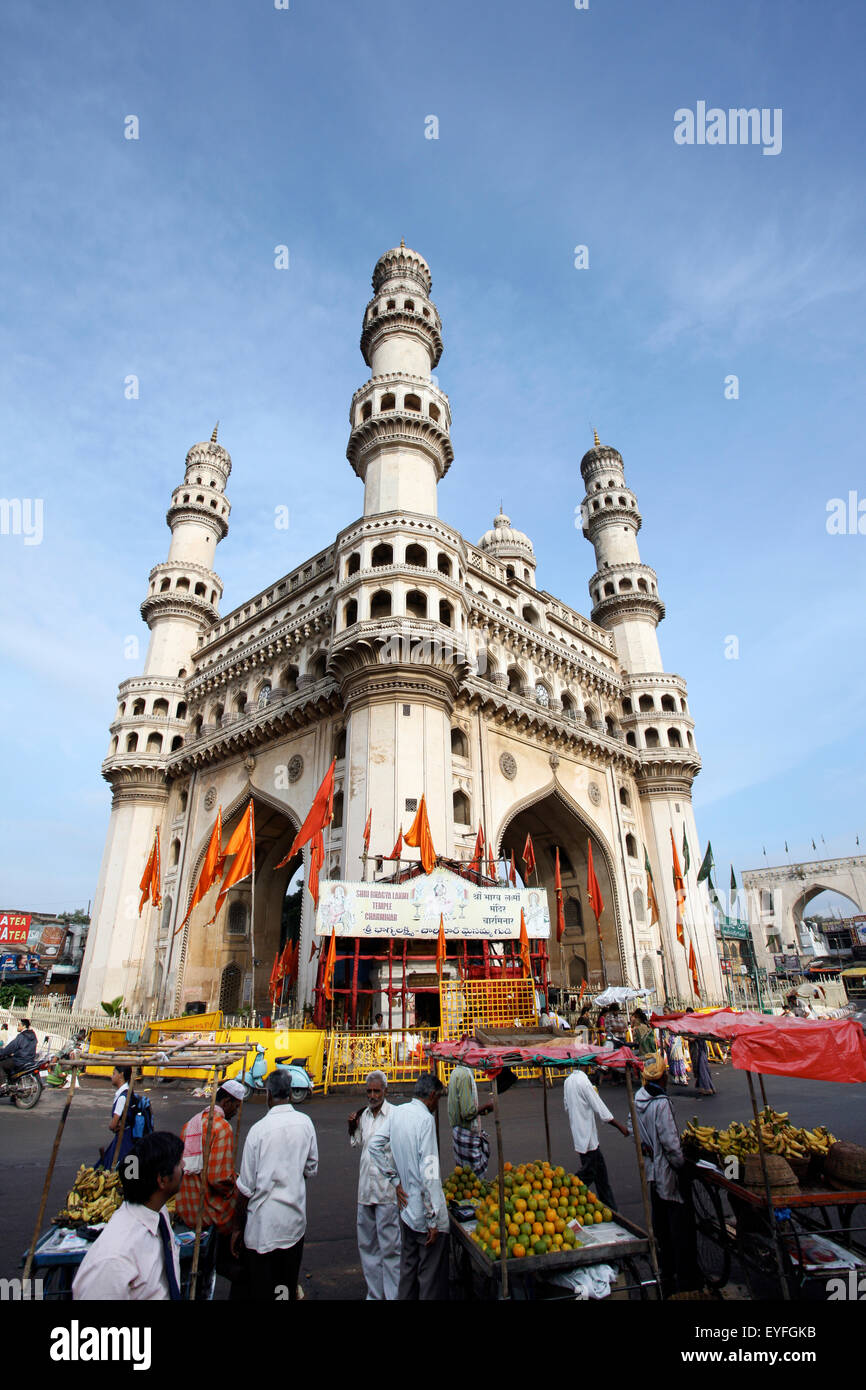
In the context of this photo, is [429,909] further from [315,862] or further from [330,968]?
[315,862]

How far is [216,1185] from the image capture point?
14.9ft

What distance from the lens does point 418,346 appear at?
29.5 meters

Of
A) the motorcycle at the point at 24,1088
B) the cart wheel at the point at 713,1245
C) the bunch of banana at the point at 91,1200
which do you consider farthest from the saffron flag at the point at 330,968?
the cart wheel at the point at 713,1245

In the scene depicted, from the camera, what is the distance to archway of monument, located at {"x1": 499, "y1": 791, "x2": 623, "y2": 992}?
28641 mm

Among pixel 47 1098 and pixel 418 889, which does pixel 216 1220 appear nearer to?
pixel 418 889

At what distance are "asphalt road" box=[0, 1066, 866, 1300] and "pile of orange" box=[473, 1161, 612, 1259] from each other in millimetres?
1198

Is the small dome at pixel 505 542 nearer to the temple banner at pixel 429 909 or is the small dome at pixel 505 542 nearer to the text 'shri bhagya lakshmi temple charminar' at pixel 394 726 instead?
the text 'shri bhagya lakshmi temple charminar' at pixel 394 726

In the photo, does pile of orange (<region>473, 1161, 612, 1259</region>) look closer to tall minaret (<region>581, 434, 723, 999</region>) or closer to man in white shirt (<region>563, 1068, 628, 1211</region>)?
man in white shirt (<region>563, 1068, 628, 1211</region>)

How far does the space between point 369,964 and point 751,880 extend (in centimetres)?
6212

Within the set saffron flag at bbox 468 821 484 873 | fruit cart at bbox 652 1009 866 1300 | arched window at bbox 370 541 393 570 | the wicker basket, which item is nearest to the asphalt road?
fruit cart at bbox 652 1009 866 1300

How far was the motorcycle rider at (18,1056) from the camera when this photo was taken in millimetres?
14531

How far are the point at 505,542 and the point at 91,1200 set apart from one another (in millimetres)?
35635

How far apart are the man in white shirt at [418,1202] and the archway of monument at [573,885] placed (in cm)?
2388
